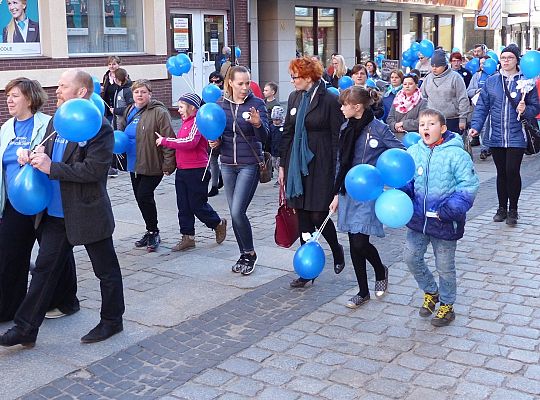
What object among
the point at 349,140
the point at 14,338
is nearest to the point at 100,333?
the point at 14,338

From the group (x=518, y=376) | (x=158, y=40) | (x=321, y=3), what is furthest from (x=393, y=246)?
(x=321, y=3)

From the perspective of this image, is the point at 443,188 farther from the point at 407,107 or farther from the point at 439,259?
the point at 407,107

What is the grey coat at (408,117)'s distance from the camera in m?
8.58

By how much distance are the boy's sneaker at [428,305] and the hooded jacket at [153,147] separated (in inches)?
114

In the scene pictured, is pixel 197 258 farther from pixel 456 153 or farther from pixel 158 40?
pixel 158 40

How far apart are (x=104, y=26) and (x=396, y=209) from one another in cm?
1393

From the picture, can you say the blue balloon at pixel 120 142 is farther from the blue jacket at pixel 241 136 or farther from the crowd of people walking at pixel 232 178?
the blue jacket at pixel 241 136

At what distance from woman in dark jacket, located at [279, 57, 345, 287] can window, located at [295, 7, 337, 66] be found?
1806 cm

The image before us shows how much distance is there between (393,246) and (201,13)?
1333cm

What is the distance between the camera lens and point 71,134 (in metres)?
4.73

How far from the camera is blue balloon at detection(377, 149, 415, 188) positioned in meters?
4.94

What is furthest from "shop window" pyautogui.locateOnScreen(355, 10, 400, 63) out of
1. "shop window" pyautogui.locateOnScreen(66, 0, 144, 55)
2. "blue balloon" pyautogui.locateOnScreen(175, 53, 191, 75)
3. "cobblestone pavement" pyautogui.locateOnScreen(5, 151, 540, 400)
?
"cobblestone pavement" pyautogui.locateOnScreen(5, 151, 540, 400)

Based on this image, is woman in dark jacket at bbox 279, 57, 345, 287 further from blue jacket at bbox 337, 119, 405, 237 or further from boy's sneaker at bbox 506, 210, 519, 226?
boy's sneaker at bbox 506, 210, 519, 226

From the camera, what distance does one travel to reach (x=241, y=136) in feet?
21.5
